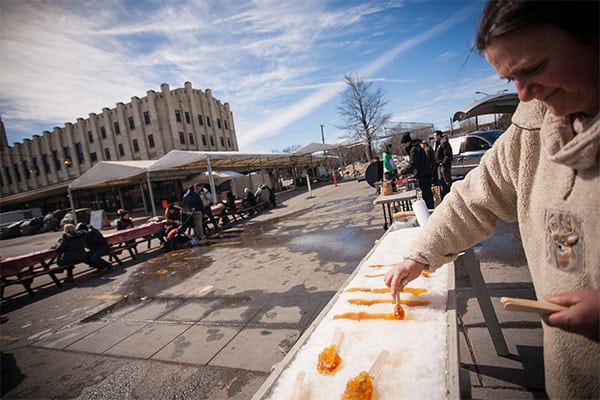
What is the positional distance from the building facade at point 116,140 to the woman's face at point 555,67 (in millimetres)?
33990

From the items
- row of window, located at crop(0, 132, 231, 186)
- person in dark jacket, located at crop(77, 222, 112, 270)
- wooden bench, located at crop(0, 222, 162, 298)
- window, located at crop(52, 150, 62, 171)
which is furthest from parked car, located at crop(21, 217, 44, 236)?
person in dark jacket, located at crop(77, 222, 112, 270)

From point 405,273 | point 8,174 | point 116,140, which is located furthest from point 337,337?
point 8,174

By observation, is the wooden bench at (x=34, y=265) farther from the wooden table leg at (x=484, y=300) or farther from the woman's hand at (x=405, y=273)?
the wooden table leg at (x=484, y=300)

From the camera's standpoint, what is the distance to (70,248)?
6699 mm

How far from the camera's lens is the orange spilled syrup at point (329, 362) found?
108 centimetres

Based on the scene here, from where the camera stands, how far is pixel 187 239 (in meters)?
8.91

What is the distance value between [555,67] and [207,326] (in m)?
3.93

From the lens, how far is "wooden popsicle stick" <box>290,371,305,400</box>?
95 centimetres

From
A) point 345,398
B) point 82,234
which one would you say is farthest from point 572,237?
point 82,234

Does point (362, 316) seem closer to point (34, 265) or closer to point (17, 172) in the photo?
point (34, 265)

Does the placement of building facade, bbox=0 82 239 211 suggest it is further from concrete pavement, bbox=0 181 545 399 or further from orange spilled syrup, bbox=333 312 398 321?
orange spilled syrup, bbox=333 312 398 321

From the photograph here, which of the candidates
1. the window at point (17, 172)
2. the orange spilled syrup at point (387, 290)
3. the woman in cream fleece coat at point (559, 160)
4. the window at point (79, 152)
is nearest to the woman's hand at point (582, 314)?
the woman in cream fleece coat at point (559, 160)

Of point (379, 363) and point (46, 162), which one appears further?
point (46, 162)

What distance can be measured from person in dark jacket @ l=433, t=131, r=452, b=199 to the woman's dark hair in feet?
27.3
